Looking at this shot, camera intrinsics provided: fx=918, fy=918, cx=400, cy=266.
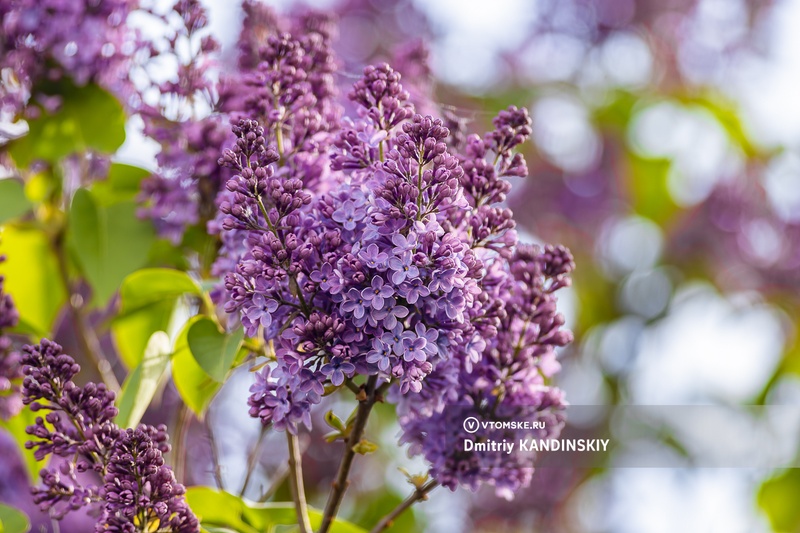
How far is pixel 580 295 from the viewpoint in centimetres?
379

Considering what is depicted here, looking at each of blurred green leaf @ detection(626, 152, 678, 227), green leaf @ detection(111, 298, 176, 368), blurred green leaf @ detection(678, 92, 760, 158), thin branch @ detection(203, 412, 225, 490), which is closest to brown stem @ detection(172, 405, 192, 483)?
thin branch @ detection(203, 412, 225, 490)

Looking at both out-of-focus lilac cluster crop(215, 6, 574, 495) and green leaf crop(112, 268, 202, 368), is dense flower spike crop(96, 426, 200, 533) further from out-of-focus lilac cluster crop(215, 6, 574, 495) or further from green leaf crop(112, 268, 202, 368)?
green leaf crop(112, 268, 202, 368)

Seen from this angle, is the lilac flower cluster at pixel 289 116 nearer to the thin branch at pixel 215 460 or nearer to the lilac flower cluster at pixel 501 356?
the lilac flower cluster at pixel 501 356

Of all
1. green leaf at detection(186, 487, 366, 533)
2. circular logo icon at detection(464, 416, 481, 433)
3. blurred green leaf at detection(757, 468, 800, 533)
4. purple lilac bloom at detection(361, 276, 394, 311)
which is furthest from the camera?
blurred green leaf at detection(757, 468, 800, 533)

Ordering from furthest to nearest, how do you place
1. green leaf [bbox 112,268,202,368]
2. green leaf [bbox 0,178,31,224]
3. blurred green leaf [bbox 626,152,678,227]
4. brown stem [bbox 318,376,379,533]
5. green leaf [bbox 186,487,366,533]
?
blurred green leaf [bbox 626,152,678,227] → green leaf [bbox 0,178,31,224] → green leaf [bbox 112,268,202,368] → green leaf [bbox 186,487,366,533] → brown stem [bbox 318,376,379,533]

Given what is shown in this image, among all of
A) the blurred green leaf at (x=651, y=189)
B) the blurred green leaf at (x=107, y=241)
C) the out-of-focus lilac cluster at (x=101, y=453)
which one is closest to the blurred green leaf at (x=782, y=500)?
the blurred green leaf at (x=651, y=189)

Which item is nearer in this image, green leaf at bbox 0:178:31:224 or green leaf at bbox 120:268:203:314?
green leaf at bbox 120:268:203:314

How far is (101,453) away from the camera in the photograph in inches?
43.7

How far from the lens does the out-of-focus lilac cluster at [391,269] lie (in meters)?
1.04

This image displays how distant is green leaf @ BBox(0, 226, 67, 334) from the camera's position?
1.89 m

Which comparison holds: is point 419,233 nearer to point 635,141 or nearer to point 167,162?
point 167,162

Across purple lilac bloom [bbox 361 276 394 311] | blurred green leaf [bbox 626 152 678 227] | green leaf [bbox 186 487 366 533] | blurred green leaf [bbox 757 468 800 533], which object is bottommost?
green leaf [bbox 186 487 366 533]

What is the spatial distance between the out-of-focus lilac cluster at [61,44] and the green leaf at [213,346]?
2.35 feet

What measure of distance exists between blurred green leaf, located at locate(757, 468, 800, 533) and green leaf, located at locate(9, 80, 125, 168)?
2542mm
